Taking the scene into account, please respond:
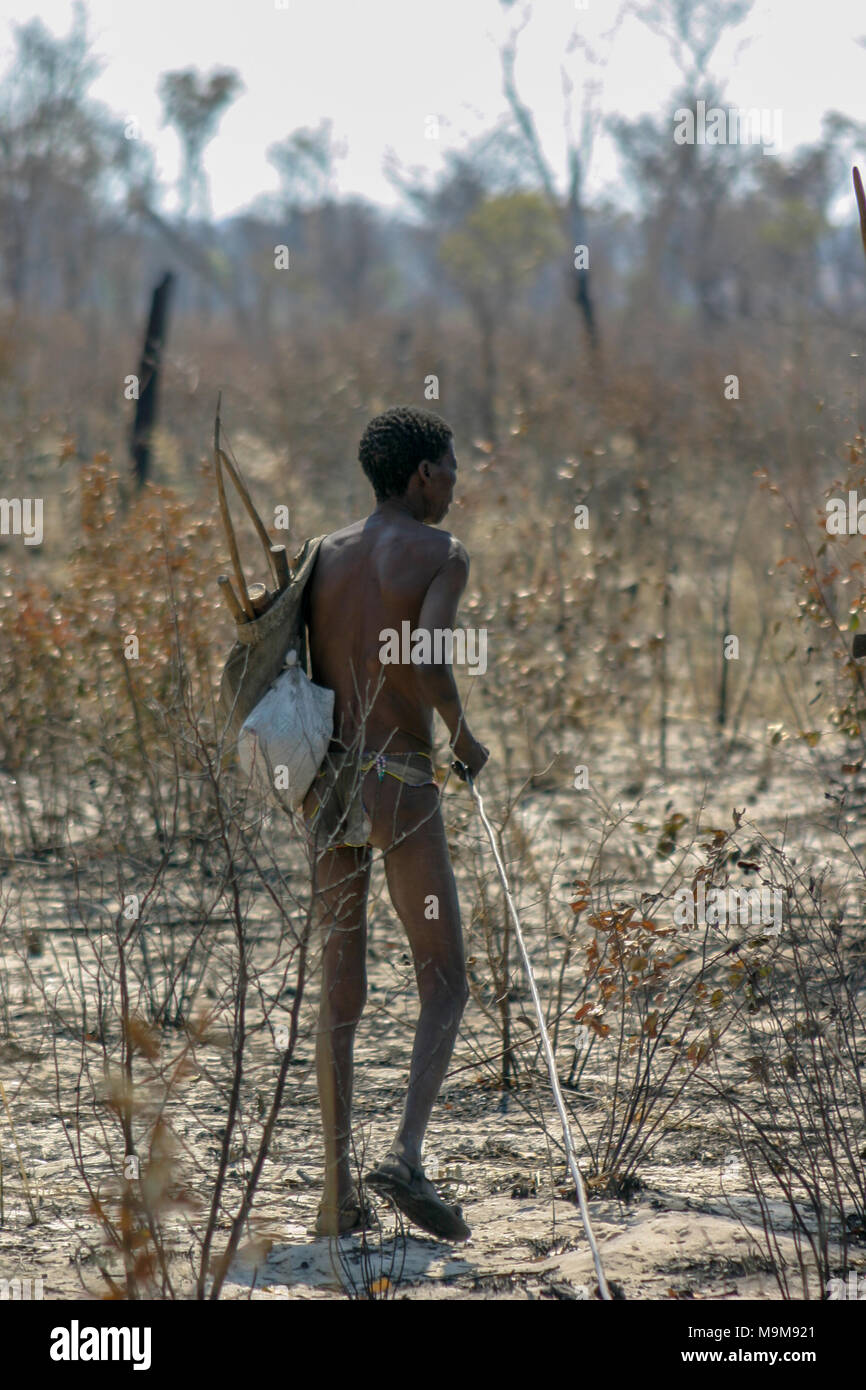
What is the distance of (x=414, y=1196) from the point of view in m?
2.91

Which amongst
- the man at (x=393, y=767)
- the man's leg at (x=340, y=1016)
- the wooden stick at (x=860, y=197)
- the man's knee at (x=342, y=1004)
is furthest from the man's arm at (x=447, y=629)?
the wooden stick at (x=860, y=197)

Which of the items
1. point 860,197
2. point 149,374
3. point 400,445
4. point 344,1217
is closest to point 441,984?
point 344,1217

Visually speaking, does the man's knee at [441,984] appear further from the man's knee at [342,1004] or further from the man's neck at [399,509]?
the man's neck at [399,509]

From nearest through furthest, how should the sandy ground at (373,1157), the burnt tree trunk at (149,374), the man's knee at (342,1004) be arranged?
the sandy ground at (373,1157) < the man's knee at (342,1004) < the burnt tree trunk at (149,374)

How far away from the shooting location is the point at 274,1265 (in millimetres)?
2938

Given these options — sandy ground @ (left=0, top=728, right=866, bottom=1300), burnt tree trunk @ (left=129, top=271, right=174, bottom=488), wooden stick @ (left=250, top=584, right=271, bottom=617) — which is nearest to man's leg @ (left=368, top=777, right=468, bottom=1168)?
sandy ground @ (left=0, top=728, right=866, bottom=1300)

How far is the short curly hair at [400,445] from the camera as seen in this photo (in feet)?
10.1

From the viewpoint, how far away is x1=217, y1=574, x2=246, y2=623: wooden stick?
297 centimetres

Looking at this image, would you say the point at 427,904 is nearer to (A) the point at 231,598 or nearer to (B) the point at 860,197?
(A) the point at 231,598

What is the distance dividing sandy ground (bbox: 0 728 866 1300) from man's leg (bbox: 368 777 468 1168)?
321mm

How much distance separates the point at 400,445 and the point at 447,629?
41cm

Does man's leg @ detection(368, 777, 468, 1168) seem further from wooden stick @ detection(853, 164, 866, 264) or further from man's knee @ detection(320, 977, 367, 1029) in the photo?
wooden stick @ detection(853, 164, 866, 264)

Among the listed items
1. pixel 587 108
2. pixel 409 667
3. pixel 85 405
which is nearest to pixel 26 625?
pixel 409 667
